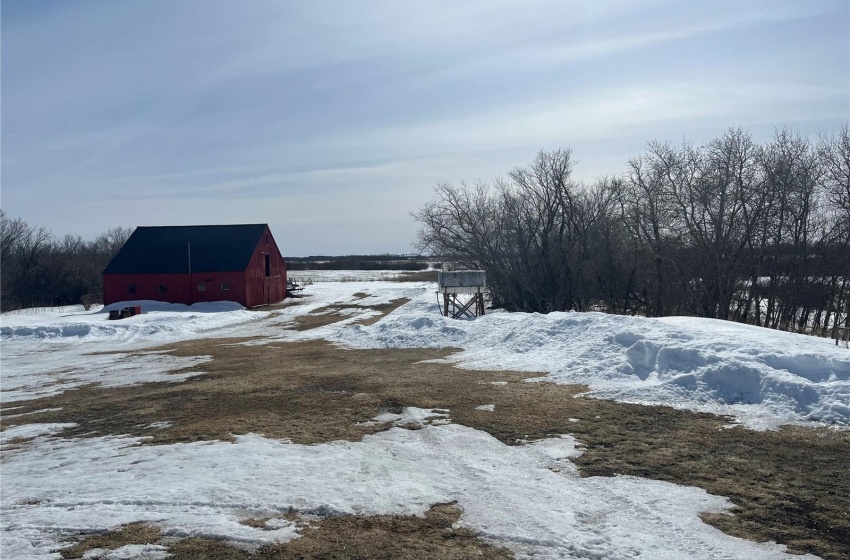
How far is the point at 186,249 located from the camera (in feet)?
149

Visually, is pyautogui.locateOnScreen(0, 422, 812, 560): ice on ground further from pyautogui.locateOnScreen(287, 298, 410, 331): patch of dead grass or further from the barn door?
the barn door

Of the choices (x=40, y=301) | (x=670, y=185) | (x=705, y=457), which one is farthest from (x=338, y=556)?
(x=40, y=301)

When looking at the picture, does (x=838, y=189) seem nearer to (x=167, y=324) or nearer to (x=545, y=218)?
(x=545, y=218)

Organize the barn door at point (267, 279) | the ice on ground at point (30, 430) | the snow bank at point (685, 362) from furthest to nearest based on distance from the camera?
the barn door at point (267, 279)
the ice on ground at point (30, 430)
the snow bank at point (685, 362)

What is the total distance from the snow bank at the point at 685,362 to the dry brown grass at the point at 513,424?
769mm

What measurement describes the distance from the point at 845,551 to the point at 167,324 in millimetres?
30200

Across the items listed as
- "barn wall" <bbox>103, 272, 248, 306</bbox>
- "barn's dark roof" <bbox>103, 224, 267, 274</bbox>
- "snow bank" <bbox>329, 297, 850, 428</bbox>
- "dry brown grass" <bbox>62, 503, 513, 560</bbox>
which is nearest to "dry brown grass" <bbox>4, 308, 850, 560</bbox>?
"dry brown grass" <bbox>62, 503, 513, 560</bbox>

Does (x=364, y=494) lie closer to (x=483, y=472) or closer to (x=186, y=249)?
(x=483, y=472)

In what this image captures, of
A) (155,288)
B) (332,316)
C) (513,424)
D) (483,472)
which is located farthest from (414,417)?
(155,288)

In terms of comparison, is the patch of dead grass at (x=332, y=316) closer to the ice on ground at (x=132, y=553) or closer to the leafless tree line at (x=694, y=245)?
the leafless tree line at (x=694, y=245)

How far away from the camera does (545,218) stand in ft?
118

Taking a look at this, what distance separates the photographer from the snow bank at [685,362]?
10.0m

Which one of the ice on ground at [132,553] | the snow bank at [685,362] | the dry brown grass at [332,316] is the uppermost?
the snow bank at [685,362]

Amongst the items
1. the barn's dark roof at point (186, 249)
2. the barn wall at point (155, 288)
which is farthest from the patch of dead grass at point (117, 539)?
the barn's dark roof at point (186, 249)
